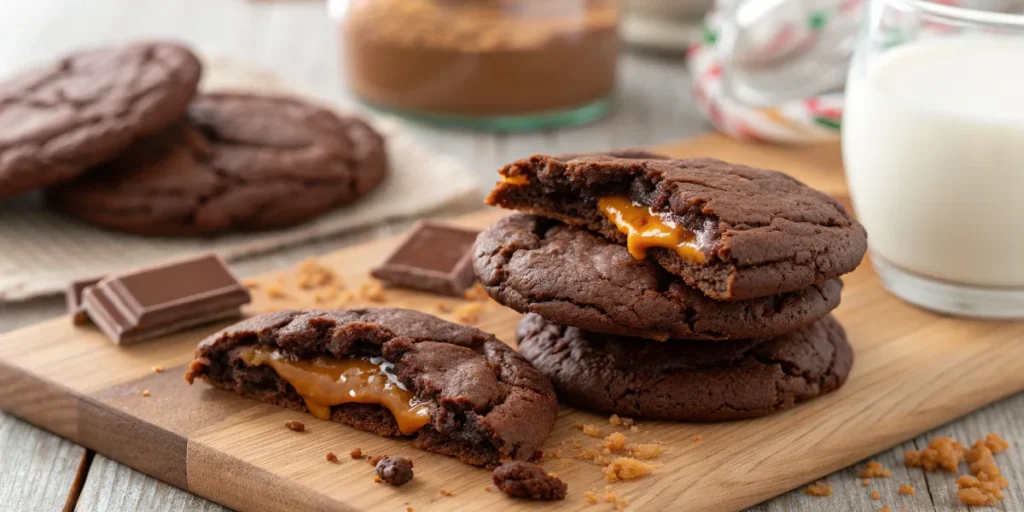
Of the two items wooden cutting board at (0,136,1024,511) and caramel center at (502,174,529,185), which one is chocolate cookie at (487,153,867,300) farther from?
wooden cutting board at (0,136,1024,511)

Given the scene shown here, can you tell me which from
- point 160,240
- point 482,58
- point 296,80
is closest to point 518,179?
point 160,240

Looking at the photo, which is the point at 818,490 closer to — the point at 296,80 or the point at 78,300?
the point at 78,300

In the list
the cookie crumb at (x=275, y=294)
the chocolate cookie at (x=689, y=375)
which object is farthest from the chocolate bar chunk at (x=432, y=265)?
the chocolate cookie at (x=689, y=375)

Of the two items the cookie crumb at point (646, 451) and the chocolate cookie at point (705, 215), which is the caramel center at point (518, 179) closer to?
the chocolate cookie at point (705, 215)

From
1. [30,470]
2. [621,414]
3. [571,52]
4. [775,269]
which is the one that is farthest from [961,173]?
[30,470]

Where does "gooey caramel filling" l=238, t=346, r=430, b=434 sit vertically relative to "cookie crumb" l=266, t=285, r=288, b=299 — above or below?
above

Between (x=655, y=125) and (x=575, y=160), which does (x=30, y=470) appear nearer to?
(x=575, y=160)

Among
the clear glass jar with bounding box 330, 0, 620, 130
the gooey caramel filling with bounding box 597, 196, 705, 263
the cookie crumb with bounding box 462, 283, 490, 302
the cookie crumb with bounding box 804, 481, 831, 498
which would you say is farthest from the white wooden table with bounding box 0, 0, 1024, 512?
the cookie crumb with bounding box 462, 283, 490, 302
